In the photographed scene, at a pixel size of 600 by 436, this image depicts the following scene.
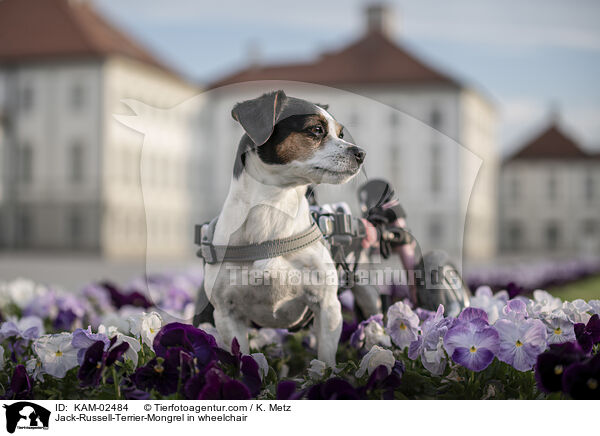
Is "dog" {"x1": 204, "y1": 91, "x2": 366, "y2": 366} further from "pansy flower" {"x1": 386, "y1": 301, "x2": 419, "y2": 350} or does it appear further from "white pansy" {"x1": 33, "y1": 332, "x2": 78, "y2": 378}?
"white pansy" {"x1": 33, "y1": 332, "x2": 78, "y2": 378}

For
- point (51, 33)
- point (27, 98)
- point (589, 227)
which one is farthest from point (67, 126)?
point (589, 227)

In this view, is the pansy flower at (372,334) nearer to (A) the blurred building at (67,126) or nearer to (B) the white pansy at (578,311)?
(B) the white pansy at (578,311)

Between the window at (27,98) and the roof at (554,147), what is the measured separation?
28031mm

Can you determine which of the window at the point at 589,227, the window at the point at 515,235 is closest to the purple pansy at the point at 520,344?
the window at the point at 589,227

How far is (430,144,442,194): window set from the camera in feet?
7.31

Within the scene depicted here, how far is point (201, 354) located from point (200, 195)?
51 centimetres

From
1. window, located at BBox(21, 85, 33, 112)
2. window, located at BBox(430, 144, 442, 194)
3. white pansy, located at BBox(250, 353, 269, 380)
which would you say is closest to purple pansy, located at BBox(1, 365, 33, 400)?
white pansy, located at BBox(250, 353, 269, 380)

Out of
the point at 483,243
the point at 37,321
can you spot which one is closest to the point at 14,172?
the point at 483,243

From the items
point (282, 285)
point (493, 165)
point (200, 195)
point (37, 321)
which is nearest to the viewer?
A: point (282, 285)

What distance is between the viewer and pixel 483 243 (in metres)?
28.0

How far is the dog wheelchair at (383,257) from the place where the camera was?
207 centimetres

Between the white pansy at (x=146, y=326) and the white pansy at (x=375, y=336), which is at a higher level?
the white pansy at (x=146, y=326)
